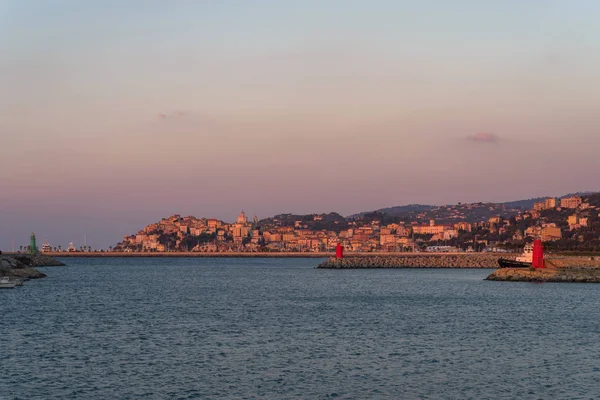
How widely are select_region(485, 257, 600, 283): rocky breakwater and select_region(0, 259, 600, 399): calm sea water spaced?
68.8ft

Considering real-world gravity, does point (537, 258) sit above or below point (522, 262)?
above

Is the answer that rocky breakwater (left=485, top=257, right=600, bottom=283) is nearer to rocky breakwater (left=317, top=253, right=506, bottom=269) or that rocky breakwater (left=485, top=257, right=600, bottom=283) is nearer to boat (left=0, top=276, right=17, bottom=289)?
rocky breakwater (left=317, top=253, right=506, bottom=269)

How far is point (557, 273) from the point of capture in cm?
7275

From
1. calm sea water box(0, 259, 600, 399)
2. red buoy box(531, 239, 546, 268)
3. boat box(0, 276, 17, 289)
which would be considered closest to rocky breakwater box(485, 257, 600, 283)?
red buoy box(531, 239, 546, 268)

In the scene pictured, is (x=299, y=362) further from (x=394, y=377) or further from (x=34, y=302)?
(x=34, y=302)

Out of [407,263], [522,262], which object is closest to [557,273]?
[522,262]

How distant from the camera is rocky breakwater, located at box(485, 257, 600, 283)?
71.9 m

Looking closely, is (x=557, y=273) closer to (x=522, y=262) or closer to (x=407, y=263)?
(x=522, y=262)

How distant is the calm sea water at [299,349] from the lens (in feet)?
73.4

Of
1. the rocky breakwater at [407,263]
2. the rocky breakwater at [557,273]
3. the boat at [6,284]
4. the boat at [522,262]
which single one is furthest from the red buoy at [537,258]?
the boat at [6,284]

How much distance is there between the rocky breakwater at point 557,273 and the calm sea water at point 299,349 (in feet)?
68.8

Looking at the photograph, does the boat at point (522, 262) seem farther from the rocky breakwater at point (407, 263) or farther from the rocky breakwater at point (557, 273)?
the rocky breakwater at point (407, 263)

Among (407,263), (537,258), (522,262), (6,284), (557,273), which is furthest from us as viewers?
(407,263)

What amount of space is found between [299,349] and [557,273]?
163 ft
